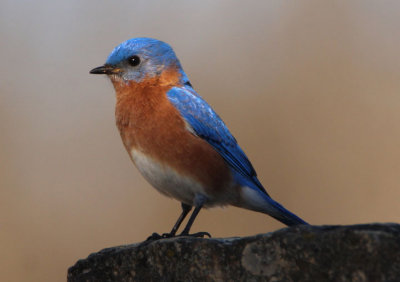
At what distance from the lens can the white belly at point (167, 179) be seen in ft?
8.89

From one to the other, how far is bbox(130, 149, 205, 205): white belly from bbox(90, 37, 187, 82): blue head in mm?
503

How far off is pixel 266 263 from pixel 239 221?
224 cm

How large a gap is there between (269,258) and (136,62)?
168 centimetres

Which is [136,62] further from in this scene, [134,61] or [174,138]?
[174,138]

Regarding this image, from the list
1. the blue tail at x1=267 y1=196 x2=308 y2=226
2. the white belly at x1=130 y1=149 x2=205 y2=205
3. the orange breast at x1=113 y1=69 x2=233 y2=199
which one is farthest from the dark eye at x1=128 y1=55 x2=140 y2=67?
the blue tail at x1=267 y1=196 x2=308 y2=226

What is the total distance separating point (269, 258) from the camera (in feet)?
5.66

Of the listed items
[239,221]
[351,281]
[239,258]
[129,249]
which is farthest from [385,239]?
[239,221]

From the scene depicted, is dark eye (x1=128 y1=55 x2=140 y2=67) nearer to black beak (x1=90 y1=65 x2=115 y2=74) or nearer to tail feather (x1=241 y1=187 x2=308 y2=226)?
black beak (x1=90 y1=65 x2=115 y2=74)

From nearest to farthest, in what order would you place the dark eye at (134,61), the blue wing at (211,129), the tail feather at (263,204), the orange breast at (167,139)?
the orange breast at (167,139) → the blue wing at (211,129) → the tail feather at (263,204) → the dark eye at (134,61)

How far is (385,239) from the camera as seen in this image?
1.50 metres

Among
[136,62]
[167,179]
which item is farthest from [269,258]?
[136,62]

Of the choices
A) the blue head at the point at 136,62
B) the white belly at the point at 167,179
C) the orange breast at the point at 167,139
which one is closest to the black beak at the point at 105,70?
the blue head at the point at 136,62

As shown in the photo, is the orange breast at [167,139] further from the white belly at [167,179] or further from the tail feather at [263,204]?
the tail feather at [263,204]

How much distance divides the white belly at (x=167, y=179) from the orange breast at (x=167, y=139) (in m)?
0.02
